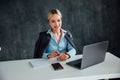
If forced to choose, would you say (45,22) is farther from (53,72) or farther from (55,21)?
(53,72)

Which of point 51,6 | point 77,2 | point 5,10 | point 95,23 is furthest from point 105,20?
point 5,10

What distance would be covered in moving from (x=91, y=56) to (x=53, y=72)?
0.35 metres

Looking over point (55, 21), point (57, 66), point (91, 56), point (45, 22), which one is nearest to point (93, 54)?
point (91, 56)

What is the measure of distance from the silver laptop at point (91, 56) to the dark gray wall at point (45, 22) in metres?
1.54

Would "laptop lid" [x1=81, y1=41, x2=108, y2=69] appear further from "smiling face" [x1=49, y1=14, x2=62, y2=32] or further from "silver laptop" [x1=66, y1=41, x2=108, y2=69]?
"smiling face" [x1=49, y1=14, x2=62, y2=32]

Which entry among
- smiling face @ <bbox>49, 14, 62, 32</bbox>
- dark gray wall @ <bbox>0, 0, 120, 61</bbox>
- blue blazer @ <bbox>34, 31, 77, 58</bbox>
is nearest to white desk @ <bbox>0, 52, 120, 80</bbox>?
blue blazer @ <bbox>34, 31, 77, 58</bbox>

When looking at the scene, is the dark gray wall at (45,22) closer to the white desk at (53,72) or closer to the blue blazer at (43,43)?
the blue blazer at (43,43)

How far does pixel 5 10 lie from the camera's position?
3264 mm

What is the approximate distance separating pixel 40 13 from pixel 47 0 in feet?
0.74

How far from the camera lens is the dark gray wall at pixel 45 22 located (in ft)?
10.9

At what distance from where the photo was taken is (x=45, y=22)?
343 centimetres

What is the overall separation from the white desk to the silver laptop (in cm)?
4

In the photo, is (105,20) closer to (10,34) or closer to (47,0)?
(47,0)

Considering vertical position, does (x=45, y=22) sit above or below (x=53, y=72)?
above
